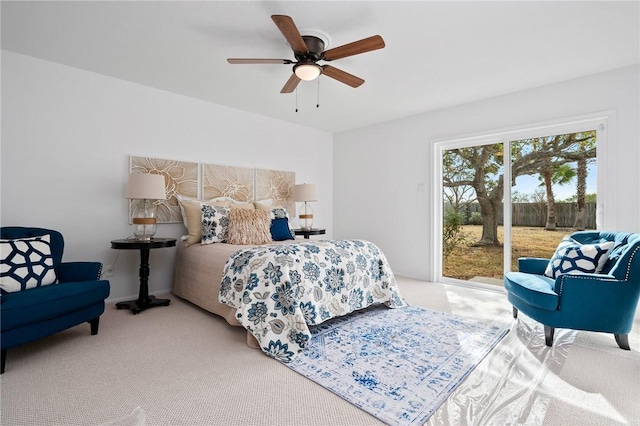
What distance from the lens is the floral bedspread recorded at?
7.33ft

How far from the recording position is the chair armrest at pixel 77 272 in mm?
2564

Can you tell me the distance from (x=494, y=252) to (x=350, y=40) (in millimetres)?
3193

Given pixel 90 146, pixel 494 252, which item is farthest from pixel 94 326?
pixel 494 252

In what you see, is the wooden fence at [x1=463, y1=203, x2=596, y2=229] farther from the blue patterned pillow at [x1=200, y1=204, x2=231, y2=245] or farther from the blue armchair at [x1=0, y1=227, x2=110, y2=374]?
the blue armchair at [x1=0, y1=227, x2=110, y2=374]

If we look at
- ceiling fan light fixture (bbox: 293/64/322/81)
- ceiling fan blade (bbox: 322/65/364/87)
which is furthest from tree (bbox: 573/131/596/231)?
ceiling fan light fixture (bbox: 293/64/322/81)

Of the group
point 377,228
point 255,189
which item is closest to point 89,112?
point 255,189

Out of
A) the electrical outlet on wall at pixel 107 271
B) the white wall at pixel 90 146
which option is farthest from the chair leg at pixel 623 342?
the electrical outlet on wall at pixel 107 271

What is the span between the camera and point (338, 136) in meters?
5.66

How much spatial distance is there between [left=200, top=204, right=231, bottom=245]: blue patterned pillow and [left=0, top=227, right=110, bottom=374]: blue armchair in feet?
3.40

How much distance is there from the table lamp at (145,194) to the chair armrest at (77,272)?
0.57m

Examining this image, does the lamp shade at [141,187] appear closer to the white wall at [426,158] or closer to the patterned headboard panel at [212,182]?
the patterned headboard panel at [212,182]

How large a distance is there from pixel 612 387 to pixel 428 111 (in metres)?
3.61

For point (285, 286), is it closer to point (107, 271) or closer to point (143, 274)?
point (143, 274)

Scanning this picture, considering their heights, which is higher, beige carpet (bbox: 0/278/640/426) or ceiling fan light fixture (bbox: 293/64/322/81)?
ceiling fan light fixture (bbox: 293/64/322/81)
